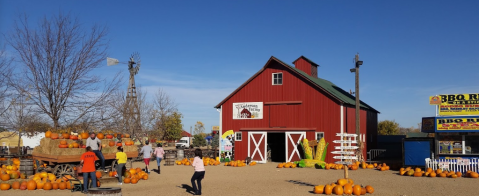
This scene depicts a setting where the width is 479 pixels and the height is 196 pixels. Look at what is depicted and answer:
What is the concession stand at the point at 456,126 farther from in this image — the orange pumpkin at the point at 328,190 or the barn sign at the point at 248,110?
the barn sign at the point at 248,110

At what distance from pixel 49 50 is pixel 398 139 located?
3812 cm

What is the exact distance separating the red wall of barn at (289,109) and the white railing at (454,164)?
690 cm

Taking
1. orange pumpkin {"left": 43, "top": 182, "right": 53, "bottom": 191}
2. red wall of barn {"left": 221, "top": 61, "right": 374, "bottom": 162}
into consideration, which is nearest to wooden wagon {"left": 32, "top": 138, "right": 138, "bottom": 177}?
orange pumpkin {"left": 43, "top": 182, "right": 53, "bottom": 191}

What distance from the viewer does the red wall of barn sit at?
2825cm

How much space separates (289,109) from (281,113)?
24.8 inches

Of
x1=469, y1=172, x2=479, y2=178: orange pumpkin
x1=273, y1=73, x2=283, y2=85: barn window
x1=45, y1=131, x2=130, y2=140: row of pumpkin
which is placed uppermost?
x1=273, y1=73, x2=283, y2=85: barn window

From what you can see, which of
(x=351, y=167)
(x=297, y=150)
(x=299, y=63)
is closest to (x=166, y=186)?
(x=351, y=167)

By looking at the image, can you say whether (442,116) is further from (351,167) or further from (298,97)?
(298,97)

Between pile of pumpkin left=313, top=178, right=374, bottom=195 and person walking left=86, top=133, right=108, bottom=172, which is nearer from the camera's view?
pile of pumpkin left=313, top=178, right=374, bottom=195

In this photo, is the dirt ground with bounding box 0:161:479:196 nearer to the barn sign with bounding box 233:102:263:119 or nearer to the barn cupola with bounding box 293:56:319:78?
the barn sign with bounding box 233:102:263:119

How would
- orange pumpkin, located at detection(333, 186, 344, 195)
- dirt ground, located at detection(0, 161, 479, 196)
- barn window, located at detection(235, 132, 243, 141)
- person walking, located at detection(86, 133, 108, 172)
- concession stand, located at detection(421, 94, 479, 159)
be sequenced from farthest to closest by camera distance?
barn window, located at detection(235, 132, 243, 141), concession stand, located at detection(421, 94, 479, 159), person walking, located at detection(86, 133, 108, 172), dirt ground, located at detection(0, 161, 479, 196), orange pumpkin, located at detection(333, 186, 344, 195)

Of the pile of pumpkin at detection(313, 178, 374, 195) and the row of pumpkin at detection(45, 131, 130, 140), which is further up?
the row of pumpkin at detection(45, 131, 130, 140)

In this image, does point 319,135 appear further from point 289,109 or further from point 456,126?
point 456,126

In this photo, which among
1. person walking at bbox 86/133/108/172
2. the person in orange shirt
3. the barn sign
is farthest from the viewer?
the barn sign
